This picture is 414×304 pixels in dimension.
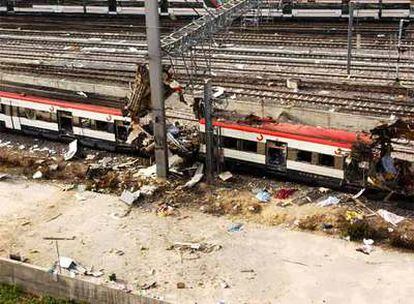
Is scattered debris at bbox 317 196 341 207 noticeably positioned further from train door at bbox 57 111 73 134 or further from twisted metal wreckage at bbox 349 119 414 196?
train door at bbox 57 111 73 134

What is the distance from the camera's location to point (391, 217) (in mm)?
21031

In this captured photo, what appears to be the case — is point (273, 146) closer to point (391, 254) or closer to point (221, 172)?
point (221, 172)

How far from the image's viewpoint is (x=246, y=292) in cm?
1792

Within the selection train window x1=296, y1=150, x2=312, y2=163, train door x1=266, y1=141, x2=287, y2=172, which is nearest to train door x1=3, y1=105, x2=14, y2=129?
train door x1=266, y1=141, x2=287, y2=172

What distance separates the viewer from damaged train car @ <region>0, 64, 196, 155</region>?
24734 millimetres

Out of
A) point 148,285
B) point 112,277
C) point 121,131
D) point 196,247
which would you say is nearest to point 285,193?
point 196,247

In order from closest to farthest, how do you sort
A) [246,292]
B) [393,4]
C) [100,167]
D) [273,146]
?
[246,292]
[273,146]
[100,167]
[393,4]

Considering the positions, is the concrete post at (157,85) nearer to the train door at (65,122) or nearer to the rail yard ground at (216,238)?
the rail yard ground at (216,238)

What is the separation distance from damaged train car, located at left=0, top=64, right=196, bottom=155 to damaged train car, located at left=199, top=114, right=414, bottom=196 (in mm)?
2069

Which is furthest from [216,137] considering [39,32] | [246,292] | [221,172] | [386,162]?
[39,32]

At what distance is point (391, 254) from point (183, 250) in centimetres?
582

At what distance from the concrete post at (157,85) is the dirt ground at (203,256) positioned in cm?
233

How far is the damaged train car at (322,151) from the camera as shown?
21250 mm

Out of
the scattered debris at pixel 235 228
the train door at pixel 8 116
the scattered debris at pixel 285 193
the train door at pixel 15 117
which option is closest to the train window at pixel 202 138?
the scattered debris at pixel 285 193
